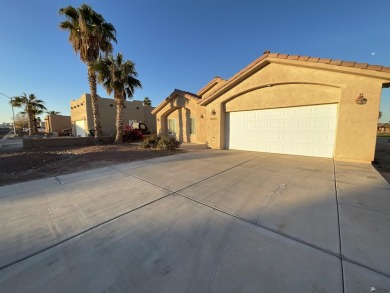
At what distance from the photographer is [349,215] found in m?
3.02

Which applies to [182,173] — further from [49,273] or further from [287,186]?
[49,273]

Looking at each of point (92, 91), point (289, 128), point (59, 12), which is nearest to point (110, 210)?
point (289, 128)

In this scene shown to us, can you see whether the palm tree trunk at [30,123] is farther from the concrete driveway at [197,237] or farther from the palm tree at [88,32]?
the concrete driveway at [197,237]

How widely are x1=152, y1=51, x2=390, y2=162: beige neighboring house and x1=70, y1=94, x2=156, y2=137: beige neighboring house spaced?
18.9m

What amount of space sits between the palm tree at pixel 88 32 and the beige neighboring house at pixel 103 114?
12.0 metres

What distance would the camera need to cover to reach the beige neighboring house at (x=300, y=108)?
22.5 feet

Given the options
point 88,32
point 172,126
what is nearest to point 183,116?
point 172,126

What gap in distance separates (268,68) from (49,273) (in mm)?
10663

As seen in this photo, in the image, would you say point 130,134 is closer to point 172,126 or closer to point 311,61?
point 172,126

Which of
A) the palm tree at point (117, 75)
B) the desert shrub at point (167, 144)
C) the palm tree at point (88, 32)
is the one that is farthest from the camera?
the palm tree at point (117, 75)

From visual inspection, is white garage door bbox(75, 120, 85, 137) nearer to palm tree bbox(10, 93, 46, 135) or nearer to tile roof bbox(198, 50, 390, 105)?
palm tree bbox(10, 93, 46, 135)

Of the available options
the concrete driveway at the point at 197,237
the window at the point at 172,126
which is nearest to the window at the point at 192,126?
the window at the point at 172,126

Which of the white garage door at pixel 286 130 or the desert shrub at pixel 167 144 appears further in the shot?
the desert shrub at pixel 167 144

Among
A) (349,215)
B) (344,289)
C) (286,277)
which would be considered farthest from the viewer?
(349,215)
